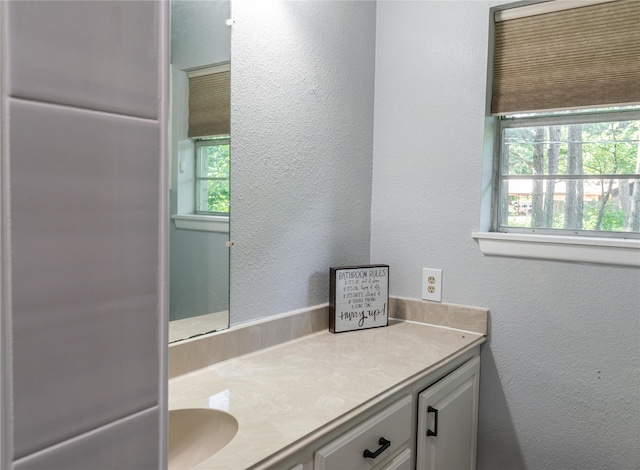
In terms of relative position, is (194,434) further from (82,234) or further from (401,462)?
(82,234)

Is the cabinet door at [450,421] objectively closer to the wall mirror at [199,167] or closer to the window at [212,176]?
the wall mirror at [199,167]

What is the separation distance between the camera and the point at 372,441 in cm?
115

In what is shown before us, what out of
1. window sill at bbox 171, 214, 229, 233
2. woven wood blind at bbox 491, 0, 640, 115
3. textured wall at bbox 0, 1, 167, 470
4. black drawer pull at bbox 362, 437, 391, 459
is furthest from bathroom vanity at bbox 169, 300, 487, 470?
woven wood blind at bbox 491, 0, 640, 115

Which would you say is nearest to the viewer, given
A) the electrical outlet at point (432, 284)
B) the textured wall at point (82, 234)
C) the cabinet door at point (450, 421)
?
the textured wall at point (82, 234)

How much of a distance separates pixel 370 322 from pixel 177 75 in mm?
1004

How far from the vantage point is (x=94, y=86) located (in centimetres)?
35

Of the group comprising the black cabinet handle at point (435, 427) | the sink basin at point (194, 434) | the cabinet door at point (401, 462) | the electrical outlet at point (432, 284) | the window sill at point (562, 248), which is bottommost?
the cabinet door at point (401, 462)

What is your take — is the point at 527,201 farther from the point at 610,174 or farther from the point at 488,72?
the point at 488,72

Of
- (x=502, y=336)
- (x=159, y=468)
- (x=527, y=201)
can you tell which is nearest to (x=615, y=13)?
(x=527, y=201)

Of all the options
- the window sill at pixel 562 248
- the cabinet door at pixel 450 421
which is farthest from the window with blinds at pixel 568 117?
the cabinet door at pixel 450 421

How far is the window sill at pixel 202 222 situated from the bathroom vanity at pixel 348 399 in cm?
36

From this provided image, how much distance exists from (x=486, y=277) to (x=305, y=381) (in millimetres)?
784

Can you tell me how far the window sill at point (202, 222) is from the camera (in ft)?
4.08

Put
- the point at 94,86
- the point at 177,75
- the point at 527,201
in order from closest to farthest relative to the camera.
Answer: the point at 94,86
the point at 177,75
the point at 527,201
